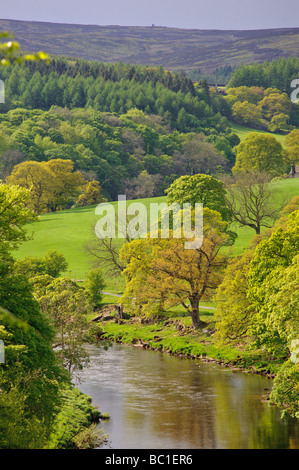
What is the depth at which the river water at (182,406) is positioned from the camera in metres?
32.5

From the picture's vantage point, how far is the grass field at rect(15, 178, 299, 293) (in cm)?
8221

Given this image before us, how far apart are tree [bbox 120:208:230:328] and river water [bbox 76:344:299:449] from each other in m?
7.88

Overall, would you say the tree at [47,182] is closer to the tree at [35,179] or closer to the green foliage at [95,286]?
the tree at [35,179]

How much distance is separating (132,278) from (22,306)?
3431 cm

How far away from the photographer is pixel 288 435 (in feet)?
109

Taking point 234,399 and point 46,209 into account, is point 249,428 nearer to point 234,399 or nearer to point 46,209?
point 234,399

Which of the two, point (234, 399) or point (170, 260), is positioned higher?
point (170, 260)

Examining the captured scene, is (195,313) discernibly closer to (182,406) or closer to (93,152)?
(182,406)

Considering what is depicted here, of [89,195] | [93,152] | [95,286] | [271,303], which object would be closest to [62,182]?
[89,195]

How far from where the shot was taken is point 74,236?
96.9 m

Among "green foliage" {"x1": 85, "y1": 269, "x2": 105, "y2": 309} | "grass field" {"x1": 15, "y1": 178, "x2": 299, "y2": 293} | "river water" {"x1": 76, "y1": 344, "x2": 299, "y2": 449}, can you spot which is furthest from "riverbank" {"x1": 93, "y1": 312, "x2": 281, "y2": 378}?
"grass field" {"x1": 15, "y1": 178, "x2": 299, "y2": 293}

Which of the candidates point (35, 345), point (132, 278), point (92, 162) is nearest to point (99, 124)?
point (92, 162)

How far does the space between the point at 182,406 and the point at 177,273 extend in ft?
69.0
